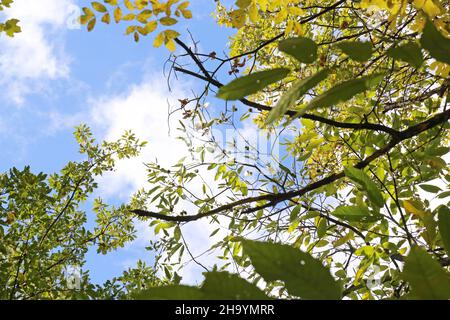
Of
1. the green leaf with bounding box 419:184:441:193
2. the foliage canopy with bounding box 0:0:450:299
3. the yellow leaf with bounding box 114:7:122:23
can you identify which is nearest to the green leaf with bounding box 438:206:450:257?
the foliage canopy with bounding box 0:0:450:299

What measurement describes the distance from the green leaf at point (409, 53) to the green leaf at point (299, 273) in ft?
1.07

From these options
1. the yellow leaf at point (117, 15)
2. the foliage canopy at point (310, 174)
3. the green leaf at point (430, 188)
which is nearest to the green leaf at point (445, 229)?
the foliage canopy at point (310, 174)

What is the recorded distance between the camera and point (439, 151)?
1.98 m

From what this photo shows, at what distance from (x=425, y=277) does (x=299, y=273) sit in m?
0.13

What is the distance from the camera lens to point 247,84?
0.53 m

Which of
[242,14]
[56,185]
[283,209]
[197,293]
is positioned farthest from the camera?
[56,185]

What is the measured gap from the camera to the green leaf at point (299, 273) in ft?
1.26

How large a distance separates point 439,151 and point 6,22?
253 centimetres

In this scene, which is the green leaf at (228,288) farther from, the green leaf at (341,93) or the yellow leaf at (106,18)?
the yellow leaf at (106,18)

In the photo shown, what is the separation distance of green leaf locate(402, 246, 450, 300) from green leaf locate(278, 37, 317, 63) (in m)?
0.29

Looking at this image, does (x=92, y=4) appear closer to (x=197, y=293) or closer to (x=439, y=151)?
(x=439, y=151)

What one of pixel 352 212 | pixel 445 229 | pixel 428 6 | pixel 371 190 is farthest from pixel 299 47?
pixel 428 6

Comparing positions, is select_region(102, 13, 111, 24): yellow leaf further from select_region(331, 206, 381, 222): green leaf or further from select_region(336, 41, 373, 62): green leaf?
select_region(336, 41, 373, 62): green leaf
